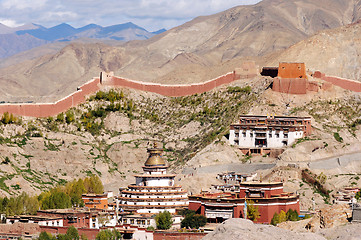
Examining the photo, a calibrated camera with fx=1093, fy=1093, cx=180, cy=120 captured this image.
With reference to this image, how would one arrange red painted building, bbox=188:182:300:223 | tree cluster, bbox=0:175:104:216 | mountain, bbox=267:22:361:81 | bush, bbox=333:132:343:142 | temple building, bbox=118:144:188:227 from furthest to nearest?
mountain, bbox=267:22:361:81
bush, bbox=333:132:343:142
tree cluster, bbox=0:175:104:216
temple building, bbox=118:144:188:227
red painted building, bbox=188:182:300:223

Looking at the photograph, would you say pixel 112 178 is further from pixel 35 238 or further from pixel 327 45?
pixel 327 45

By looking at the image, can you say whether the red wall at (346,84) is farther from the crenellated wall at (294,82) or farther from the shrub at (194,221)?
the shrub at (194,221)

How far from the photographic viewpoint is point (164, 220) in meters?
82.0

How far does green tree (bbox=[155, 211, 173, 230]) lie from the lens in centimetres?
8162

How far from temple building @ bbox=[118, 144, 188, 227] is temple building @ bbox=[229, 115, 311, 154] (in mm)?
26721

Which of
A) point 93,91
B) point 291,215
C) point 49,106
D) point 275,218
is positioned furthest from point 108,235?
point 93,91

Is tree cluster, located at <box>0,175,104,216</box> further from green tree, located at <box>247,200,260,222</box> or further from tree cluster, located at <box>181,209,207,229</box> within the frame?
green tree, located at <box>247,200,260,222</box>

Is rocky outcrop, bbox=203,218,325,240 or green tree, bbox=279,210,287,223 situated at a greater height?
green tree, bbox=279,210,287,223

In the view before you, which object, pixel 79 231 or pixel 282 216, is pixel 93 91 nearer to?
pixel 79 231

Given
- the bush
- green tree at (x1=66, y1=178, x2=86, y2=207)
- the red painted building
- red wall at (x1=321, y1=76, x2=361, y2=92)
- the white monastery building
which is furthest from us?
red wall at (x1=321, y1=76, x2=361, y2=92)

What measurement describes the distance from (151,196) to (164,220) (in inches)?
258

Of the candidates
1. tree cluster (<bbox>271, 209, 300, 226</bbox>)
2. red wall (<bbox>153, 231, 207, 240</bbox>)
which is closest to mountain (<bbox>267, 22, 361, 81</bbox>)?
tree cluster (<bbox>271, 209, 300, 226</bbox>)

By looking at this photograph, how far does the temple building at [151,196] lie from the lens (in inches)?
3386

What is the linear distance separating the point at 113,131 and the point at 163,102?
39.9 feet
